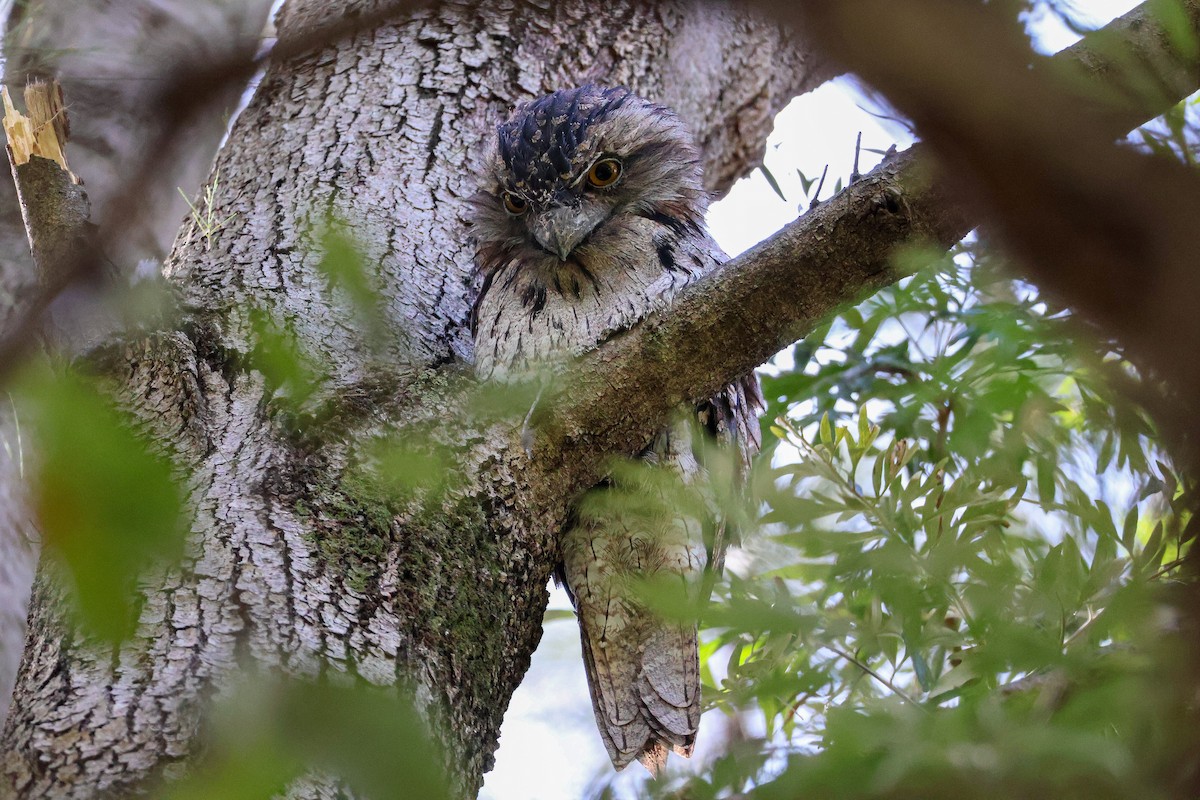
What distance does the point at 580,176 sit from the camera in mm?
2434

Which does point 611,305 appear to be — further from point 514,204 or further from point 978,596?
point 978,596

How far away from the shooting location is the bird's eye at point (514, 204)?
2439 millimetres

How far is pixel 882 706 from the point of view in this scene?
41.5 inches

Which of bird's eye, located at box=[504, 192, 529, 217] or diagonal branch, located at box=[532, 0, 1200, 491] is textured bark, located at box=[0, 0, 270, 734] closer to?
bird's eye, located at box=[504, 192, 529, 217]

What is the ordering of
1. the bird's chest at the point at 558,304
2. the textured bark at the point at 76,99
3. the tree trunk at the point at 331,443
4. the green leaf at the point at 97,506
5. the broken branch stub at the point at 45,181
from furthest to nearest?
the bird's chest at the point at 558,304, the textured bark at the point at 76,99, the broken branch stub at the point at 45,181, the tree trunk at the point at 331,443, the green leaf at the point at 97,506

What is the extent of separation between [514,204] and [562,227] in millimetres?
198

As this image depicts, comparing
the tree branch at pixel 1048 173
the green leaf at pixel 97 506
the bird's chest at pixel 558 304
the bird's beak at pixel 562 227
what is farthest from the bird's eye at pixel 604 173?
the tree branch at pixel 1048 173

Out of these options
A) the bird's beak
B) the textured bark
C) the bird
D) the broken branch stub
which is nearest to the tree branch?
the broken branch stub

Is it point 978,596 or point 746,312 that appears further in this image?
point 746,312

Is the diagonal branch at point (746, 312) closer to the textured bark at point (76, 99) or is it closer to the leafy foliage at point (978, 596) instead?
the leafy foliage at point (978, 596)

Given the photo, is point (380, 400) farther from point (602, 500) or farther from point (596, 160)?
point (596, 160)

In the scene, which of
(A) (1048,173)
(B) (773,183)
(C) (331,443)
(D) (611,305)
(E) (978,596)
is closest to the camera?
(A) (1048,173)

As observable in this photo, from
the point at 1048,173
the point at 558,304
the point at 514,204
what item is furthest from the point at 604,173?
the point at 1048,173

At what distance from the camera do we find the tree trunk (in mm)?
1287
